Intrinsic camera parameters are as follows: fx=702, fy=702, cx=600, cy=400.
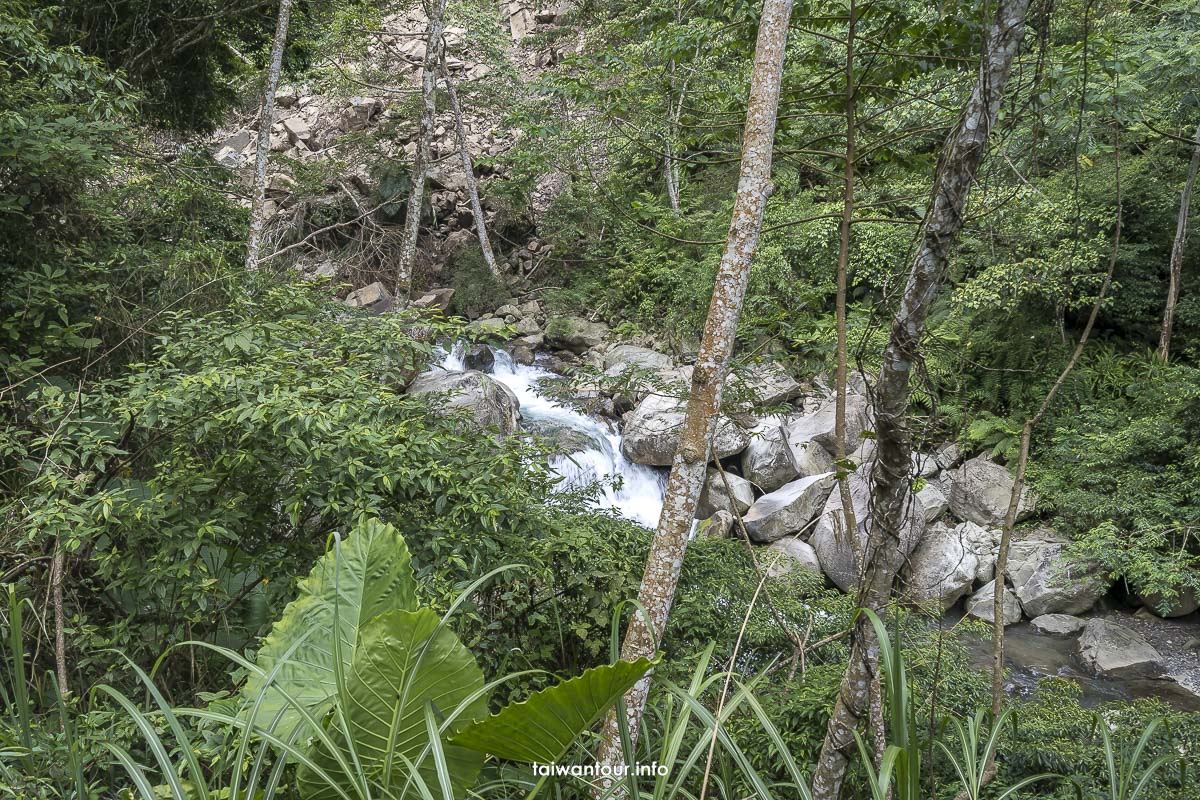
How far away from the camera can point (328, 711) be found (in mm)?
1833

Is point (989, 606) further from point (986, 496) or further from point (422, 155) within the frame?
point (422, 155)

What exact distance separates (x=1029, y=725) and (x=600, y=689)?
10.2ft

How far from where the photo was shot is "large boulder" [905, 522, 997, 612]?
7.59 meters

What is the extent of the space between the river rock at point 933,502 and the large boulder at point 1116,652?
196 cm

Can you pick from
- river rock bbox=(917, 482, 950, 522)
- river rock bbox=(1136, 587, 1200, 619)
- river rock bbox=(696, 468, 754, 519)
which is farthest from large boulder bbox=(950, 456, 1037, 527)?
river rock bbox=(696, 468, 754, 519)

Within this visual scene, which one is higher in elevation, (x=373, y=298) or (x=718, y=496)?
(x=373, y=298)

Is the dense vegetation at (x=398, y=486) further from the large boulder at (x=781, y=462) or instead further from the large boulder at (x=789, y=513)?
the large boulder at (x=781, y=462)

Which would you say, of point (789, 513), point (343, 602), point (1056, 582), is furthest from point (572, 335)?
point (343, 602)

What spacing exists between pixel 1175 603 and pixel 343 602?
26.9ft

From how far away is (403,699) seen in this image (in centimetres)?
163

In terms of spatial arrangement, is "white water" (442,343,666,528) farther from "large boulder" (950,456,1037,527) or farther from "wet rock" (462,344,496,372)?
"large boulder" (950,456,1037,527)

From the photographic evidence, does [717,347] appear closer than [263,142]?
Yes

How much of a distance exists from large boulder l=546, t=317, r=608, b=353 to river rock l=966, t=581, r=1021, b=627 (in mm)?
7894

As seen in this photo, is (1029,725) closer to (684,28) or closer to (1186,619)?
(684,28)
